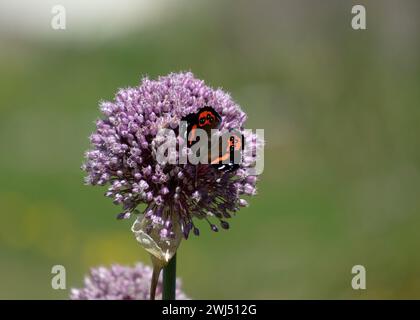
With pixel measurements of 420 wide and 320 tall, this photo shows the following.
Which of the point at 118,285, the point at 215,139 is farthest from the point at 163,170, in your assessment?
the point at 118,285

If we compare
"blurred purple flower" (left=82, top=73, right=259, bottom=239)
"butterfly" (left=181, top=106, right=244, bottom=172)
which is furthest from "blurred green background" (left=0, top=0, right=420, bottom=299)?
"butterfly" (left=181, top=106, right=244, bottom=172)

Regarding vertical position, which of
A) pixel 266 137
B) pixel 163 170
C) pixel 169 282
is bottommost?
pixel 169 282

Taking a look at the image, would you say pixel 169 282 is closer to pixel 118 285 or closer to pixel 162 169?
pixel 162 169

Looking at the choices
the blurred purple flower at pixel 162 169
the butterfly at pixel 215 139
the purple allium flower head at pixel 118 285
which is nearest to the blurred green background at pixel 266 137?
the purple allium flower head at pixel 118 285

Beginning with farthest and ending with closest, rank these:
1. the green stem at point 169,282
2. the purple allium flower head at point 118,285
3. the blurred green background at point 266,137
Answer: the blurred green background at point 266,137
the purple allium flower head at point 118,285
the green stem at point 169,282

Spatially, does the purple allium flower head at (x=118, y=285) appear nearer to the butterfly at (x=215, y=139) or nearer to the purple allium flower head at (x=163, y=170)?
the purple allium flower head at (x=163, y=170)

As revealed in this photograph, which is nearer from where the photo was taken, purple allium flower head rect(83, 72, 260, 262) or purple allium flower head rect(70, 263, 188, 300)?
purple allium flower head rect(83, 72, 260, 262)

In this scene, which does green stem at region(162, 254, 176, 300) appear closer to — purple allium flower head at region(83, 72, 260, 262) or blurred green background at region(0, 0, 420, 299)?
purple allium flower head at region(83, 72, 260, 262)
